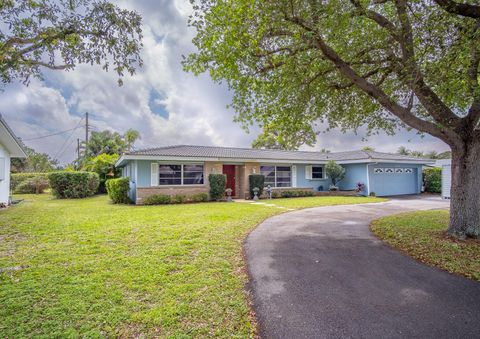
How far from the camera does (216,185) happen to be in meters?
15.4

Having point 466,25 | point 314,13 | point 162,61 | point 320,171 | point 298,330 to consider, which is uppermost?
point 162,61

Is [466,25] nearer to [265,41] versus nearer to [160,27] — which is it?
[265,41]

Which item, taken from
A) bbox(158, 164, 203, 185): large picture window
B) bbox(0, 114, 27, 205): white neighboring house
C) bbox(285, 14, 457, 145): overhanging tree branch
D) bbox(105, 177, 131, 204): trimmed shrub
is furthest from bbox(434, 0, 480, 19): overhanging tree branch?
bbox(0, 114, 27, 205): white neighboring house

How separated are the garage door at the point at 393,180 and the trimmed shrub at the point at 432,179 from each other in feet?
3.60

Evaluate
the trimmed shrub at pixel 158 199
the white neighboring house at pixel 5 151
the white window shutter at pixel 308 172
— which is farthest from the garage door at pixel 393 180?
the white neighboring house at pixel 5 151

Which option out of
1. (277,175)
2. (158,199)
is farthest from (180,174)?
(277,175)

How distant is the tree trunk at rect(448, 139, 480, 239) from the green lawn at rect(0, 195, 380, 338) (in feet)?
18.8

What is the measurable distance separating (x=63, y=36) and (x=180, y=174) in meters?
11.4

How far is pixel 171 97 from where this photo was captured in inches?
593

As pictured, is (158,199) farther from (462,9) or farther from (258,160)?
(462,9)

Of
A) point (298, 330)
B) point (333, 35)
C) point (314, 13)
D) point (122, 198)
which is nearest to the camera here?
point (298, 330)

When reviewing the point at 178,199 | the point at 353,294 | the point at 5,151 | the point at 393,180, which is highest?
the point at 5,151

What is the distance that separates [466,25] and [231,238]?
7438 millimetres

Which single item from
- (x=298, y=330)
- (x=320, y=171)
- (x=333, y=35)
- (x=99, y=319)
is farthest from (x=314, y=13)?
(x=320, y=171)
